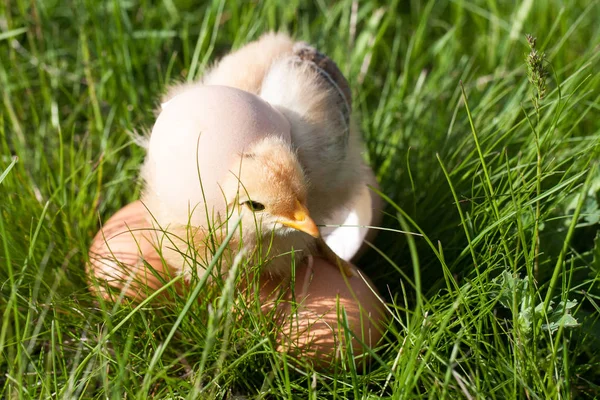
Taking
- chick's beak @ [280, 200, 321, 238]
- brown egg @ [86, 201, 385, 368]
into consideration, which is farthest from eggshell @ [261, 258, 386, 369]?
chick's beak @ [280, 200, 321, 238]

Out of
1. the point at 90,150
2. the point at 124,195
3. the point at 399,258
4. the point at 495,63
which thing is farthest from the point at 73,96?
the point at 495,63

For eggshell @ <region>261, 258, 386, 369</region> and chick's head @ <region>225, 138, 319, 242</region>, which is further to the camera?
eggshell @ <region>261, 258, 386, 369</region>

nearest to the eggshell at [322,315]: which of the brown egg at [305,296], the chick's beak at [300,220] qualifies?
the brown egg at [305,296]

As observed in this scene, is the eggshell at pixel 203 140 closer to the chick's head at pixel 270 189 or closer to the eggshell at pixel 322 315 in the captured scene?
the chick's head at pixel 270 189

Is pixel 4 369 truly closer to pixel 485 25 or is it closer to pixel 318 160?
pixel 318 160

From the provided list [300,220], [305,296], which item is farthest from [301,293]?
[300,220]

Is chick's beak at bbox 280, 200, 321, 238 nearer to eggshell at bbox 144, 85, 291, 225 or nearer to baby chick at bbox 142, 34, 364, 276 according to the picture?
baby chick at bbox 142, 34, 364, 276
